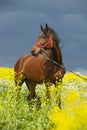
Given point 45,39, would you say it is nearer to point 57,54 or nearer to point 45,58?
point 57,54

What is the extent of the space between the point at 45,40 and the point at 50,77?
124 cm

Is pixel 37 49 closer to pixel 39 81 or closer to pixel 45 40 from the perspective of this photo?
pixel 45 40

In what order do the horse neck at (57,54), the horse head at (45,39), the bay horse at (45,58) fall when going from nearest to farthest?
1. the bay horse at (45,58)
2. the horse head at (45,39)
3. the horse neck at (57,54)

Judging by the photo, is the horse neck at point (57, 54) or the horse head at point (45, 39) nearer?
the horse head at point (45, 39)

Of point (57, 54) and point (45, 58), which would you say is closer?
point (57, 54)

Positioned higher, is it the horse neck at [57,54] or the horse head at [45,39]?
the horse head at [45,39]

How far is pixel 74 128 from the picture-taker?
192cm

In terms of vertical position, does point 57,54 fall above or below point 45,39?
below

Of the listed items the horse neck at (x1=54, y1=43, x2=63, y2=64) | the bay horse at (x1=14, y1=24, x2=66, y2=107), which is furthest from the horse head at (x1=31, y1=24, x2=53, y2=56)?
the horse neck at (x1=54, y1=43, x2=63, y2=64)

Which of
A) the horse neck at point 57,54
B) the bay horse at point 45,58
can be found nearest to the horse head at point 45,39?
the bay horse at point 45,58

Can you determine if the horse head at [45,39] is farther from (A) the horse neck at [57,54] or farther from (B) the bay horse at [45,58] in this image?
(A) the horse neck at [57,54]

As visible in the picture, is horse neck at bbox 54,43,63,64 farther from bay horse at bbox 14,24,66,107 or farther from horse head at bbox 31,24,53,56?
horse head at bbox 31,24,53,56

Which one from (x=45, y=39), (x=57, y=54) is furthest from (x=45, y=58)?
(x=45, y=39)

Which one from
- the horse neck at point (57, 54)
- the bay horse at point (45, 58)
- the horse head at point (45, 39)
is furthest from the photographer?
the horse neck at point (57, 54)
